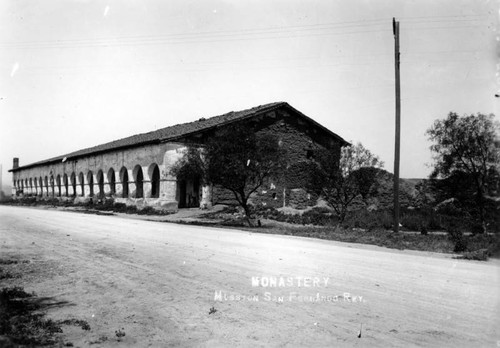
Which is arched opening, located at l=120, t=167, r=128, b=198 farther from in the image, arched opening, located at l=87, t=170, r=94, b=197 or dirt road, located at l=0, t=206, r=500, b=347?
dirt road, located at l=0, t=206, r=500, b=347

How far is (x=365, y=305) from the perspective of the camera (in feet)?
17.8

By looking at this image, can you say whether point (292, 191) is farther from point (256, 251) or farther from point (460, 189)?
point (256, 251)

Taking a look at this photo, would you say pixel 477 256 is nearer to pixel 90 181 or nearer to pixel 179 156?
pixel 179 156

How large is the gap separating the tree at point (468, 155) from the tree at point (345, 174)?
277 cm

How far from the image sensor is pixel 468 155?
16.8 m

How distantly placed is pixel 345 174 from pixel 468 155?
204 inches

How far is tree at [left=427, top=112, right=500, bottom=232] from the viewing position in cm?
1638

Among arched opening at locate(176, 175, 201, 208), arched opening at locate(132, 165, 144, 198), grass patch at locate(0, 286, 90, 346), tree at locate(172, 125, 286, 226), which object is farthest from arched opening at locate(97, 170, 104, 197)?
grass patch at locate(0, 286, 90, 346)

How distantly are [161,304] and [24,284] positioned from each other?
9.07ft

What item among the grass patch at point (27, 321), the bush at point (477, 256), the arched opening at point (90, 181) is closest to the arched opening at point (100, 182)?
the arched opening at point (90, 181)

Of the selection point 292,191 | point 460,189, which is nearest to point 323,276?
point 460,189

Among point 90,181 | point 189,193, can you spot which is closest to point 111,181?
point 90,181

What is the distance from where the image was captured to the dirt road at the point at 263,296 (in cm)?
445

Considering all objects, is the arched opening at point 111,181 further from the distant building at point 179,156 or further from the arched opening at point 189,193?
the arched opening at point 189,193
